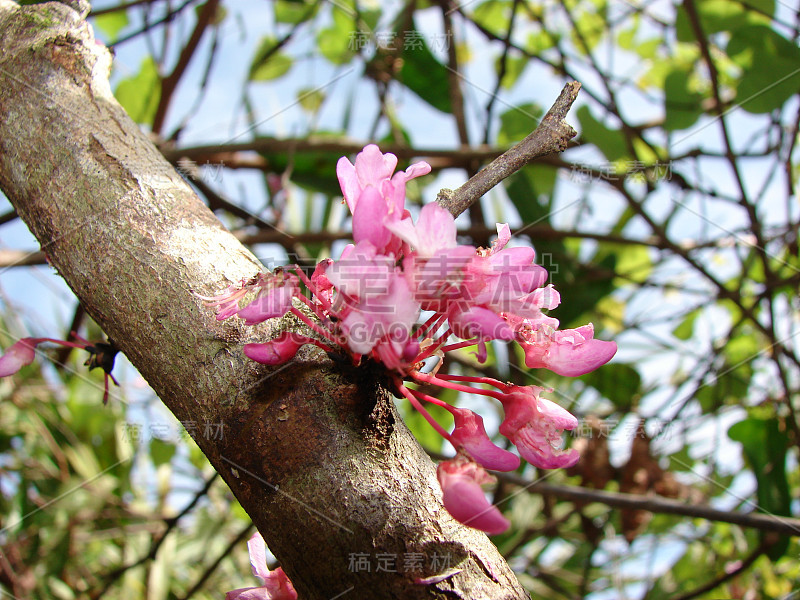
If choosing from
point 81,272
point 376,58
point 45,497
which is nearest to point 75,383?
point 45,497

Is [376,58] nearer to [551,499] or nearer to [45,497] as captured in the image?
[551,499]

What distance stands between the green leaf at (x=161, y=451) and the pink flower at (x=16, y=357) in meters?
1.26

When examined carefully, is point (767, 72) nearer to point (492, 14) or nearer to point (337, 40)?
point (492, 14)

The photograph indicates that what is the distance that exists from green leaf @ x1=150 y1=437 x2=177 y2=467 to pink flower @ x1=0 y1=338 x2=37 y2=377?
4.13ft

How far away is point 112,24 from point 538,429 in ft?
6.75

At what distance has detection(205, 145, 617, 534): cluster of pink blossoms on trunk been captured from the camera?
1.51ft

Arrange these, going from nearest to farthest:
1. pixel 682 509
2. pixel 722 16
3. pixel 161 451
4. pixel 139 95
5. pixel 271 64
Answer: pixel 682 509 → pixel 722 16 → pixel 139 95 → pixel 161 451 → pixel 271 64

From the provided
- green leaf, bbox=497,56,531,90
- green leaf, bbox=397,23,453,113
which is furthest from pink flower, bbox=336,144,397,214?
green leaf, bbox=497,56,531,90

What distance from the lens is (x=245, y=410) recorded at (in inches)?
20.1

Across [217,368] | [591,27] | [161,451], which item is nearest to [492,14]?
[591,27]

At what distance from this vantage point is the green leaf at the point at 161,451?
187cm

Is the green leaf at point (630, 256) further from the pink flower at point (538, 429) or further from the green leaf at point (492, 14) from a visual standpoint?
the pink flower at point (538, 429)

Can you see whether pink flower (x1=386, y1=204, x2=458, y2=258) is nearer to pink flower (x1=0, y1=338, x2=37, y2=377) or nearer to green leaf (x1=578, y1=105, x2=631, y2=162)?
pink flower (x1=0, y1=338, x2=37, y2=377)

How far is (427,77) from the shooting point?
6.00ft
